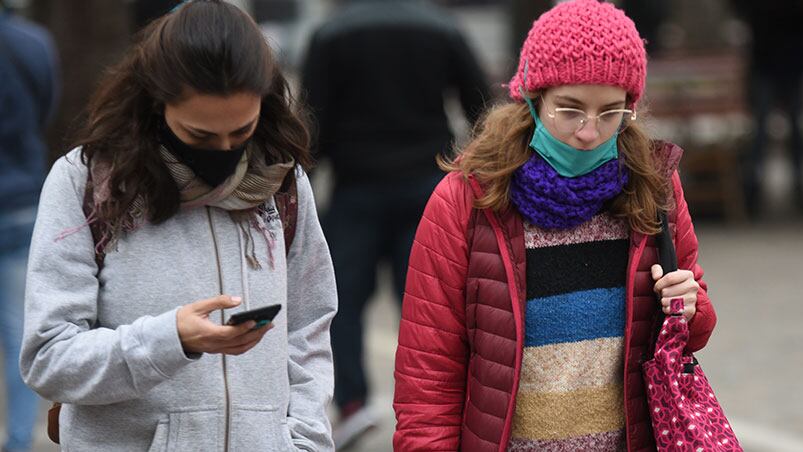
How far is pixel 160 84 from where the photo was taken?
8.63 ft

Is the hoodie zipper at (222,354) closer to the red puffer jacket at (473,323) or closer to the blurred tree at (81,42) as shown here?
the red puffer jacket at (473,323)

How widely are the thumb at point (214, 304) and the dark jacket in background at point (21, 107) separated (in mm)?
3732

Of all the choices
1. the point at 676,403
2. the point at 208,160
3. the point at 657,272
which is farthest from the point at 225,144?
the point at 676,403

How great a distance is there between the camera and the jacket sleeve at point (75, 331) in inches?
98.2

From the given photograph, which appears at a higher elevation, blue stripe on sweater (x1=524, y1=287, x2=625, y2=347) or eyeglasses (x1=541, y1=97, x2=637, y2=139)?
eyeglasses (x1=541, y1=97, x2=637, y2=139)

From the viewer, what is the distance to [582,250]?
3.05 m

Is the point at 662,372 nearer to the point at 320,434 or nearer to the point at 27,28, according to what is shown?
the point at 320,434

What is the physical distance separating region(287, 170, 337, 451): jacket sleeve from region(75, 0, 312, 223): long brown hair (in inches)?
8.2

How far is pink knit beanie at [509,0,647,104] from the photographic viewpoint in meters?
2.94

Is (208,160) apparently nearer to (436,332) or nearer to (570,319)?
(436,332)

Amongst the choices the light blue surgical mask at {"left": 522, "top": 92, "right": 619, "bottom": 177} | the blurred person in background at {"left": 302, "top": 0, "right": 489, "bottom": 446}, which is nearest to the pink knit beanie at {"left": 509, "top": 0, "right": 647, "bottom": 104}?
the light blue surgical mask at {"left": 522, "top": 92, "right": 619, "bottom": 177}

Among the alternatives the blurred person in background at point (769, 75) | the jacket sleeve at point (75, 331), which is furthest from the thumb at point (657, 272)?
the blurred person in background at point (769, 75)

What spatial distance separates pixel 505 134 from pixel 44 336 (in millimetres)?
1107

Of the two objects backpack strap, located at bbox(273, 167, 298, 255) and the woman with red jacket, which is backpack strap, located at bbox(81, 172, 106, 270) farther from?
the woman with red jacket
